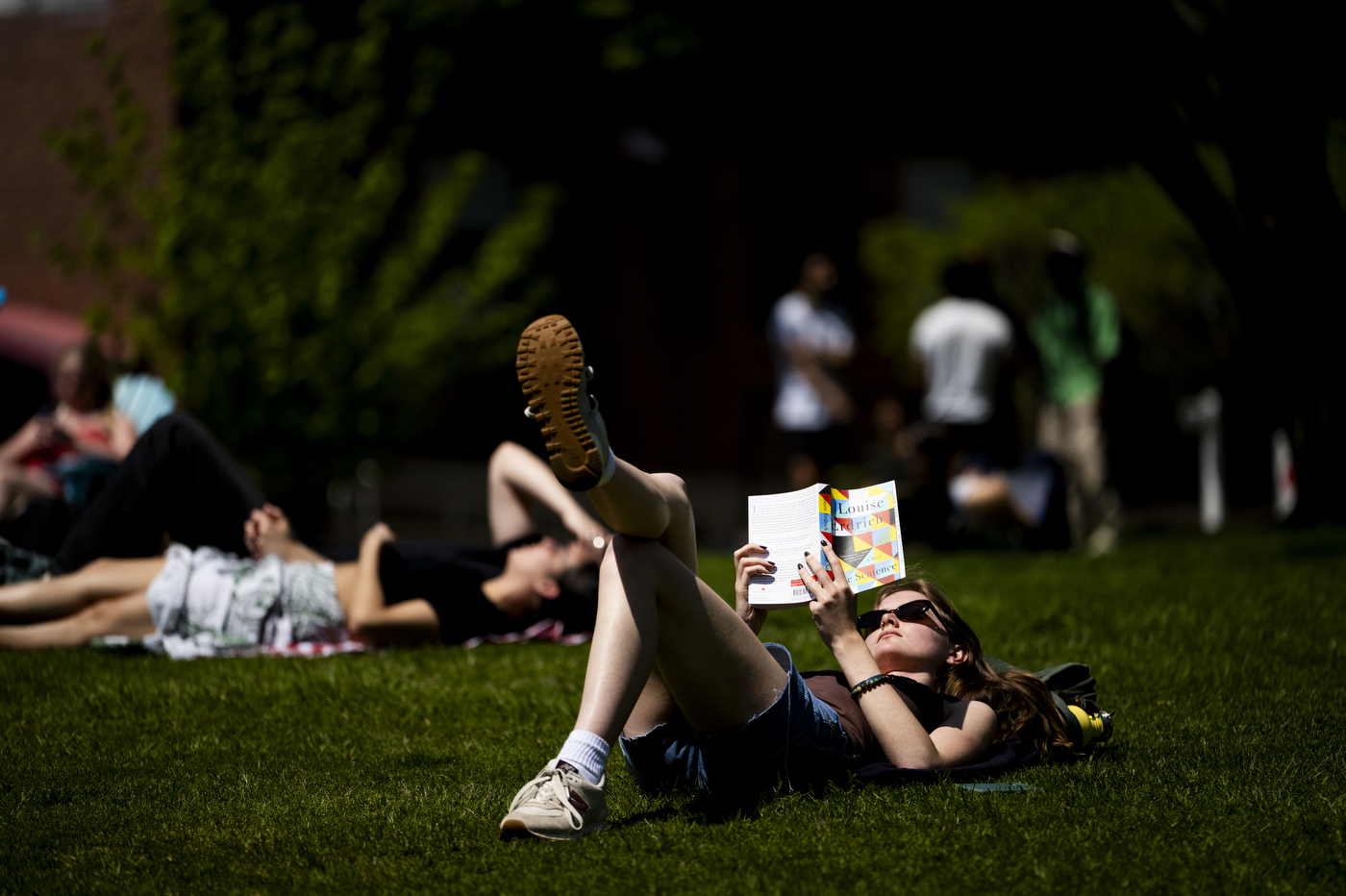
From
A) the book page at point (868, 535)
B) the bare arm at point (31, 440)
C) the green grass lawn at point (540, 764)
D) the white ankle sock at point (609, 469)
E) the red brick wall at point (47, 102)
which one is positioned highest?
the red brick wall at point (47, 102)

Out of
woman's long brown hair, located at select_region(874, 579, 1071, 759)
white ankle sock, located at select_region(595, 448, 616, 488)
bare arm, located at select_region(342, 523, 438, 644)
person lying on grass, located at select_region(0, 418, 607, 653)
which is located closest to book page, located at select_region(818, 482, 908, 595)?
woman's long brown hair, located at select_region(874, 579, 1071, 759)

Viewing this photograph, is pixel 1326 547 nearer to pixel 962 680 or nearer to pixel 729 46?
pixel 962 680

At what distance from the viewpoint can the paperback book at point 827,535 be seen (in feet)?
12.7

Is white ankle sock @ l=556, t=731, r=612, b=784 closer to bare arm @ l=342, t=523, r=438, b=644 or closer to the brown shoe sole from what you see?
the brown shoe sole

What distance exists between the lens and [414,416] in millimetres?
13875

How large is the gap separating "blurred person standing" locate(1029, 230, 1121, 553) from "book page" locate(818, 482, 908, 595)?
20.4 ft

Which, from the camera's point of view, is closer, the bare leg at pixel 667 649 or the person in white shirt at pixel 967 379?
the bare leg at pixel 667 649

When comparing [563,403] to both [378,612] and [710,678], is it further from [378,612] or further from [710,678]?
[378,612]

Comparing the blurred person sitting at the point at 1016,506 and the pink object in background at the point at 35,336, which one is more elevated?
the pink object in background at the point at 35,336

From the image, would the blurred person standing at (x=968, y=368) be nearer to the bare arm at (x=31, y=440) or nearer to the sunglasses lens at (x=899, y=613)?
the bare arm at (x=31, y=440)

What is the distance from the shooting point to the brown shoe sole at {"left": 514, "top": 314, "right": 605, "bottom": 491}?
3.38 m

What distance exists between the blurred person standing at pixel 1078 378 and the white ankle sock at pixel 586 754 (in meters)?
6.78

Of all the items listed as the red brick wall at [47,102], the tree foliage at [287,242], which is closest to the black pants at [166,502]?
the tree foliage at [287,242]

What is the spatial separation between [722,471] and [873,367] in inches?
125
